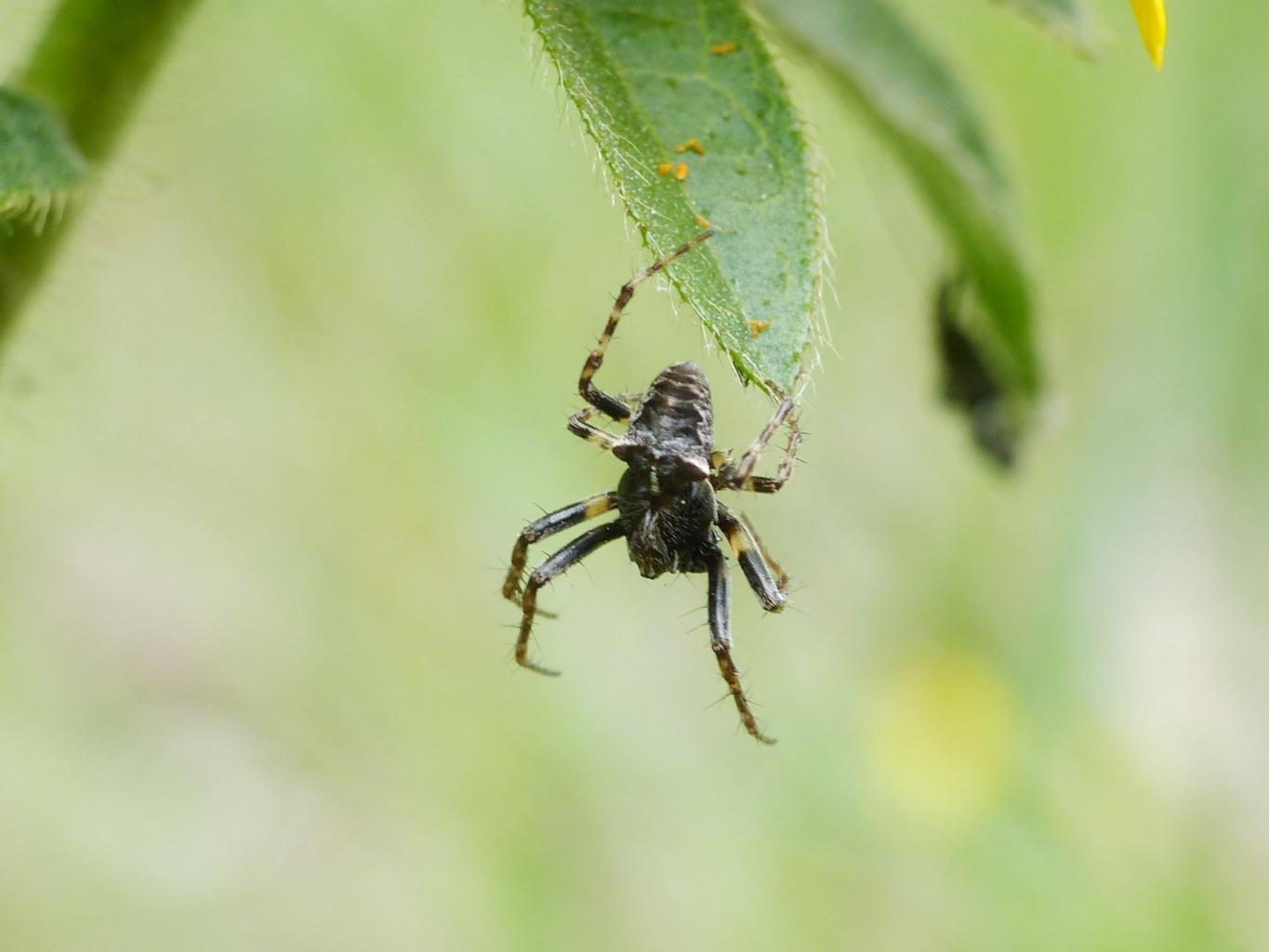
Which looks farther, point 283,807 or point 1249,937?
point 283,807

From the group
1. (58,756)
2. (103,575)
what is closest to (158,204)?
(103,575)

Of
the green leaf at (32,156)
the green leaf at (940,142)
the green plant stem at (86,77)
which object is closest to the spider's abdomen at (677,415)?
the green leaf at (940,142)

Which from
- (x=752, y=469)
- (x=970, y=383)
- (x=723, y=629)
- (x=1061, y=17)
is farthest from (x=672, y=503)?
(x=1061, y=17)

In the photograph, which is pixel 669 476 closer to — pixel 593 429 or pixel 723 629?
pixel 593 429

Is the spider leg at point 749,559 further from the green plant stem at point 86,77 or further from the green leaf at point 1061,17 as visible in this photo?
the green plant stem at point 86,77

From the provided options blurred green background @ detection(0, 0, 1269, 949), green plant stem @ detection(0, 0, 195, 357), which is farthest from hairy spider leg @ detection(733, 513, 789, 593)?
green plant stem @ detection(0, 0, 195, 357)

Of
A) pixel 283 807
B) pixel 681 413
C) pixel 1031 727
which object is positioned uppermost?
pixel 681 413

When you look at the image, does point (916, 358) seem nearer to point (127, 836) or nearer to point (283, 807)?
point (283, 807)
